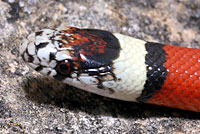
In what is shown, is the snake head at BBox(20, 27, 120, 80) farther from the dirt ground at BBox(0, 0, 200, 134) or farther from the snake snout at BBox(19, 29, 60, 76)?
the dirt ground at BBox(0, 0, 200, 134)

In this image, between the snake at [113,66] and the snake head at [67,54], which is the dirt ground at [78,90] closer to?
the snake at [113,66]

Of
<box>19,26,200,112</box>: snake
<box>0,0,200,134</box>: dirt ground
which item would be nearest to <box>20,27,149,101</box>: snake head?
<box>19,26,200,112</box>: snake

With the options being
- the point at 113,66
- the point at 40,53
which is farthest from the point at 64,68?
the point at 113,66

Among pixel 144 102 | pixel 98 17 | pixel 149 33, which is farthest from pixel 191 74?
pixel 98 17

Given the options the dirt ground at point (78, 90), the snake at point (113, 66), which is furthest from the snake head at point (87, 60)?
the dirt ground at point (78, 90)

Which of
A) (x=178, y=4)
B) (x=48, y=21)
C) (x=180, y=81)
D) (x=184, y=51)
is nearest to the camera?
(x=180, y=81)

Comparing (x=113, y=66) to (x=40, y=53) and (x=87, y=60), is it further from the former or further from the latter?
A: (x=40, y=53)

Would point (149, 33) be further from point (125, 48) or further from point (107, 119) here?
point (107, 119)
